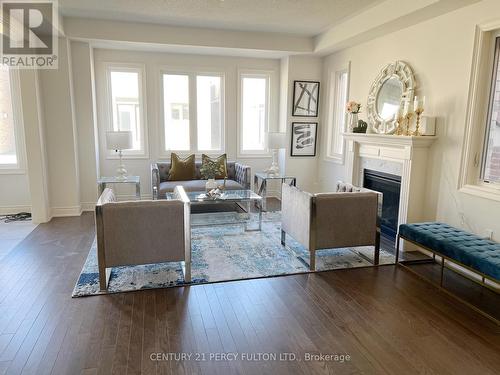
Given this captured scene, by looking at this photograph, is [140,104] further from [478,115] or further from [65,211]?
[478,115]

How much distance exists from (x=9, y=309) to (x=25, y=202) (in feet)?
11.5

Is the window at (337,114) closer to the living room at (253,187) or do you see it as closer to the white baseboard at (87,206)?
the living room at (253,187)

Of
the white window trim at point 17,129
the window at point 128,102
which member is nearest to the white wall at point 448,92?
the window at point 128,102

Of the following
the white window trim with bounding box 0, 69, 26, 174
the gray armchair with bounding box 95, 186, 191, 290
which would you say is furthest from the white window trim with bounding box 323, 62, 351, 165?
the white window trim with bounding box 0, 69, 26, 174

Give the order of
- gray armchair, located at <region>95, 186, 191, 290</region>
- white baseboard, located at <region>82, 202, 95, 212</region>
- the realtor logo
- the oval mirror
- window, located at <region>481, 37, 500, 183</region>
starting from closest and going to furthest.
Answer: gray armchair, located at <region>95, 186, 191, 290</region> → window, located at <region>481, 37, 500, 183</region> → the realtor logo → the oval mirror → white baseboard, located at <region>82, 202, 95, 212</region>

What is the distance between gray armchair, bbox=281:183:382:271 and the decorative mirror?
1415 mm

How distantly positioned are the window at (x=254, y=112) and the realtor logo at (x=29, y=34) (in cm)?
314

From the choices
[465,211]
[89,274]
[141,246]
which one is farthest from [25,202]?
[465,211]

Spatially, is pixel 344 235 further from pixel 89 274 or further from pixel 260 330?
pixel 89 274

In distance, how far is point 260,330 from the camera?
261 cm

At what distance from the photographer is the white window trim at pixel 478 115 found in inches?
135

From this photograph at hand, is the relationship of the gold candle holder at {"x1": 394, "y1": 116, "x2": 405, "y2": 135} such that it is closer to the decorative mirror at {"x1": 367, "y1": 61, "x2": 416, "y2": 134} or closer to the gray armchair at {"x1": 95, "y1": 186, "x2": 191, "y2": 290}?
the decorative mirror at {"x1": 367, "y1": 61, "x2": 416, "y2": 134}

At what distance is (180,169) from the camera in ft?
19.9

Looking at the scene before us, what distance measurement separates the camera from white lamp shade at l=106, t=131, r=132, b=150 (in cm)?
550
